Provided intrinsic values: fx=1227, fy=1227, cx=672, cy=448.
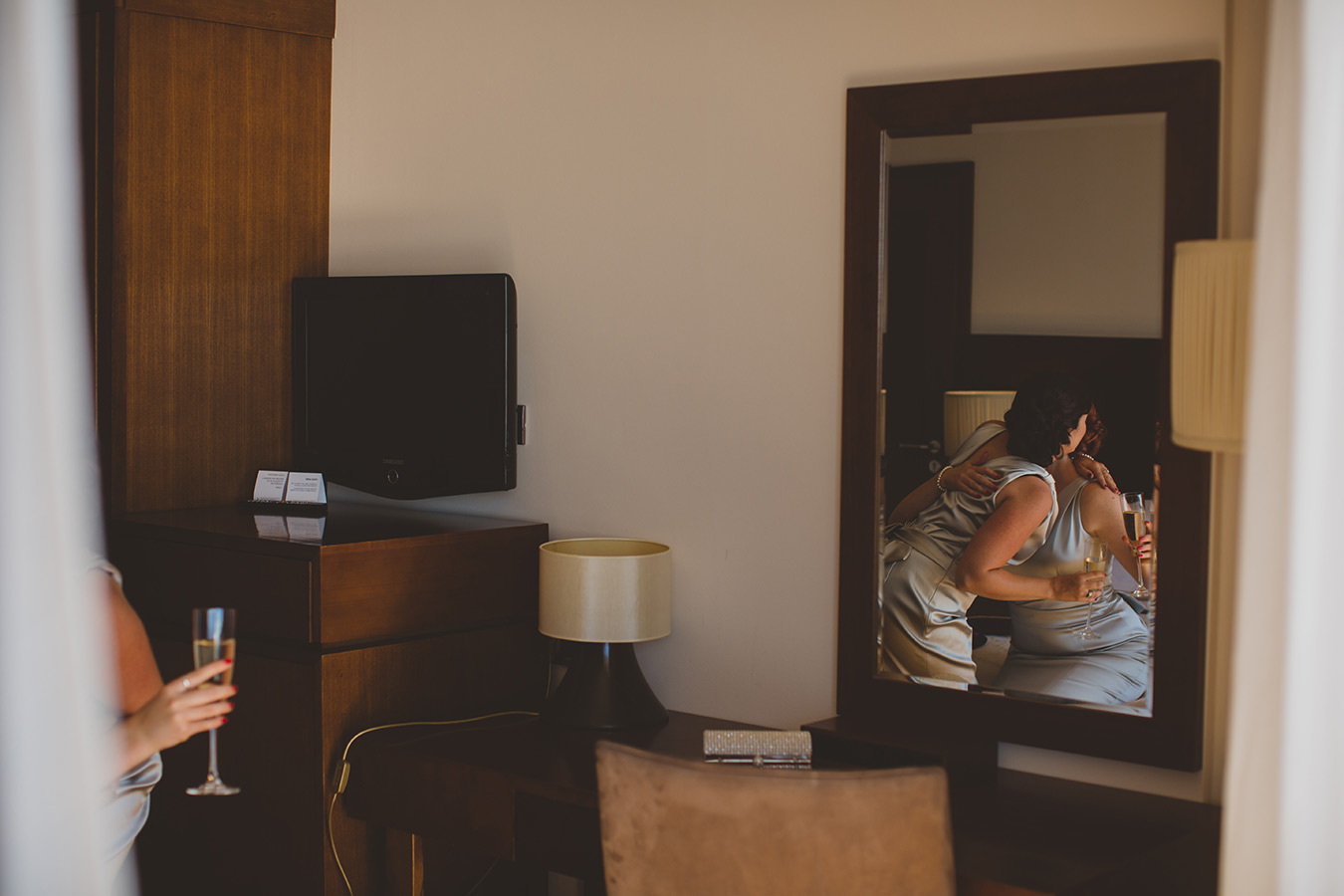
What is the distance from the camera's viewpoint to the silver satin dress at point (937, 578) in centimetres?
213

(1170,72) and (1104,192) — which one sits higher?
(1170,72)

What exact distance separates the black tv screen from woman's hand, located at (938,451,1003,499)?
1.06 m

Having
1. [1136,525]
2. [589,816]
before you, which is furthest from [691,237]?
[589,816]

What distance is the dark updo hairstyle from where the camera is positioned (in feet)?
6.76

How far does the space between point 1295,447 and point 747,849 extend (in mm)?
834

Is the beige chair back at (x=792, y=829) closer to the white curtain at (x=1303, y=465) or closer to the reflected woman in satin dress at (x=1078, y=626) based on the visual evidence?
the white curtain at (x=1303, y=465)

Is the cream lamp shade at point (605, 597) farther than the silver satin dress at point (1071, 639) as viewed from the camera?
Yes

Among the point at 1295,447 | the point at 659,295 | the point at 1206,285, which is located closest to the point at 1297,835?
the point at 1295,447

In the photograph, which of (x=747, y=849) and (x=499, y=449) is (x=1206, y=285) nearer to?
(x=747, y=849)

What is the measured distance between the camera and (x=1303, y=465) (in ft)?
4.00

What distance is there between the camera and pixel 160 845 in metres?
2.71

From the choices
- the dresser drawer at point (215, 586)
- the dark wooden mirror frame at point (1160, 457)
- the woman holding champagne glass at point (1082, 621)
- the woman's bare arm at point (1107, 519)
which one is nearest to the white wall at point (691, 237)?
the dark wooden mirror frame at point (1160, 457)

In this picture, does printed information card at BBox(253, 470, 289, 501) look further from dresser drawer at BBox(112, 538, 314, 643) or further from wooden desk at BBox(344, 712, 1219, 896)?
wooden desk at BBox(344, 712, 1219, 896)

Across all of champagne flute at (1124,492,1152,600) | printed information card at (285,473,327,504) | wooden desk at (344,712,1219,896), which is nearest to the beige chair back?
wooden desk at (344,712,1219,896)
